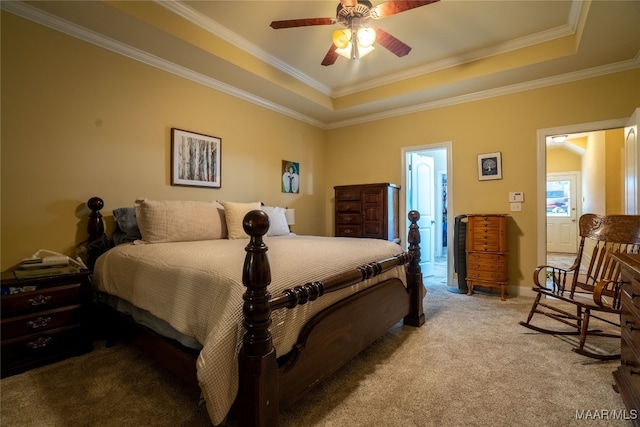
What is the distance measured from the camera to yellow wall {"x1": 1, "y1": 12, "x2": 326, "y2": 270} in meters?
2.23

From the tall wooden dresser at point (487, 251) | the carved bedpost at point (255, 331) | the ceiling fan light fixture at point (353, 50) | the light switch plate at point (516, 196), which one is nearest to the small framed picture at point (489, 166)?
the light switch plate at point (516, 196)

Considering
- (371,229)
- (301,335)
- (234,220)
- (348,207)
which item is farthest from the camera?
(348,207)

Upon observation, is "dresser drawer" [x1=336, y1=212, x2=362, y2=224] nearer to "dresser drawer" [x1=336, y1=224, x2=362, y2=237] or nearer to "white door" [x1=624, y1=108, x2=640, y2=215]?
"dresser drawer" [x1=336, y1=224, x2=362, y2=237]

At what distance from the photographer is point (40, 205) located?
7.66 feet

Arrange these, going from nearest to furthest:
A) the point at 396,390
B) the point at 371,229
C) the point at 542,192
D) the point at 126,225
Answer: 1. the point at 396,390
2. the point at 126,225
3. the point at 542,192
4. the point at 371,229

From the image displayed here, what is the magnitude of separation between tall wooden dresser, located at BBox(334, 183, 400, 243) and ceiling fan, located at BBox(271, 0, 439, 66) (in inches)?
80.9

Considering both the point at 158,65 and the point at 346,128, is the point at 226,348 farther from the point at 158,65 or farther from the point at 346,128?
the point at 346,128

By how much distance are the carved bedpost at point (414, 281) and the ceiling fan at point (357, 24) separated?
146 cm

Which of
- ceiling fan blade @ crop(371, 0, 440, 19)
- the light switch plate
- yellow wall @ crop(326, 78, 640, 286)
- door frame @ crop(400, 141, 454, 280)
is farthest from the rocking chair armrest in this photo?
ceiling fan blade @ crop(371, 0, 440, 19)

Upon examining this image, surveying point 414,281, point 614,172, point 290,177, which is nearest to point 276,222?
point 290,177

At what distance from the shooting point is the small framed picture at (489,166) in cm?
382

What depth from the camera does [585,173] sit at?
6648 mm

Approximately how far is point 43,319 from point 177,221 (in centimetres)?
107

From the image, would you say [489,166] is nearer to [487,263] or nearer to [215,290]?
[487,263]
